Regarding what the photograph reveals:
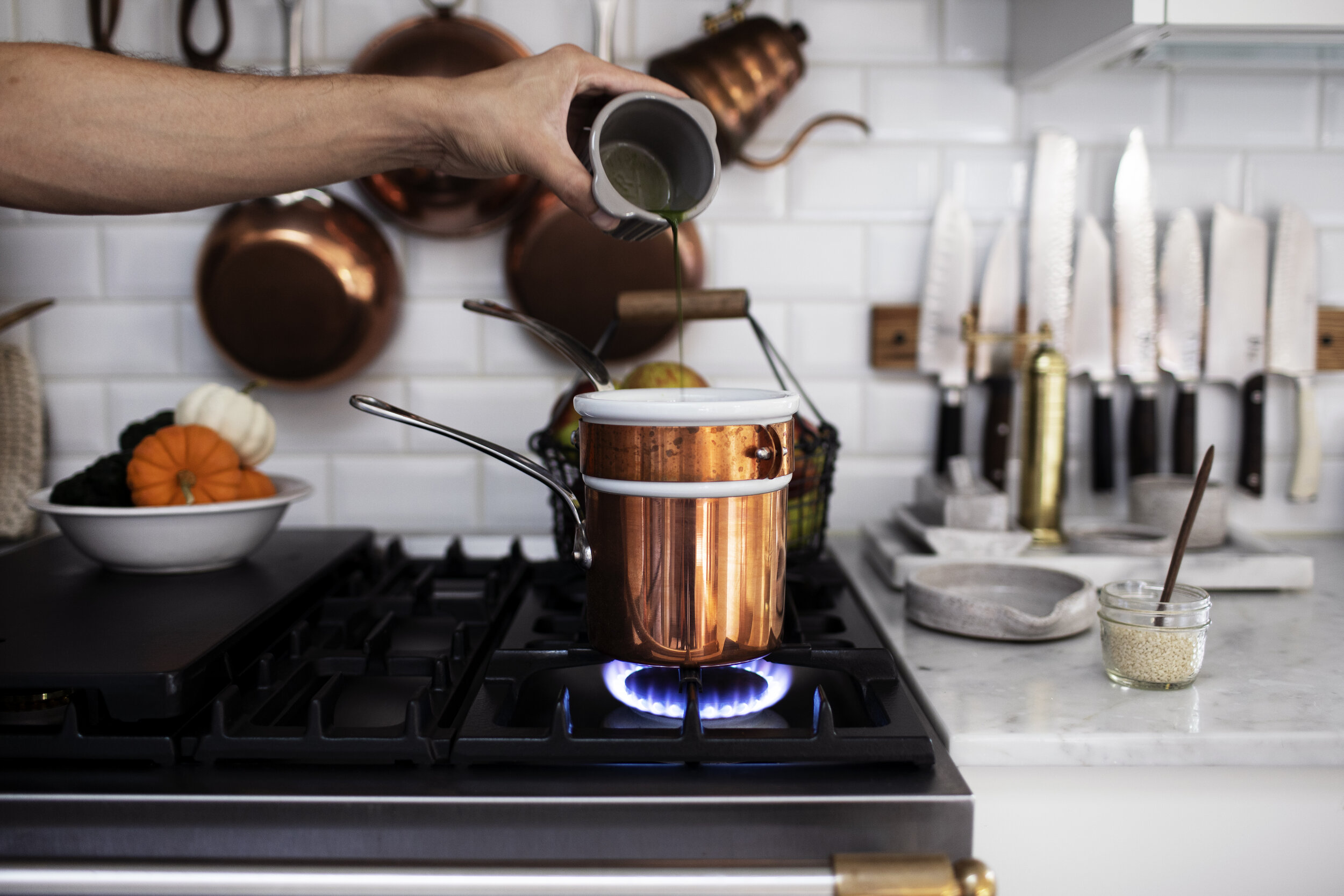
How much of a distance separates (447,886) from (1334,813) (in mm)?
632

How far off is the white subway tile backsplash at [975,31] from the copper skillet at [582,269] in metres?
0.41

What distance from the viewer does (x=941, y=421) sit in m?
1.30

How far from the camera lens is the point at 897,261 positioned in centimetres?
132

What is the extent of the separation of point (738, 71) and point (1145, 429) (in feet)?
2.21

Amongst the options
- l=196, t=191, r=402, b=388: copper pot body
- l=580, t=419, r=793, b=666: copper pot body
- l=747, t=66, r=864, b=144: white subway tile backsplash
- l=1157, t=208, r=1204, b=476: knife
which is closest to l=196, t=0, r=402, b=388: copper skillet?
l=196, t=191, r=402, b=388: copper pot body

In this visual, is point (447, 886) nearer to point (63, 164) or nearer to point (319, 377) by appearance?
point (63, 164)

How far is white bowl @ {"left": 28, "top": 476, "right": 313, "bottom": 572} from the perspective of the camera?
0.92m

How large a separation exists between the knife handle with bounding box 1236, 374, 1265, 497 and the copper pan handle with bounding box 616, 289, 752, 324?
0.71m

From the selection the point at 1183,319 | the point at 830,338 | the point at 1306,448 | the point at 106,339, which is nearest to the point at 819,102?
the point at 830,338

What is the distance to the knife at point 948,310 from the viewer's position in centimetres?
128

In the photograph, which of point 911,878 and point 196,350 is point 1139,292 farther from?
point 196,350

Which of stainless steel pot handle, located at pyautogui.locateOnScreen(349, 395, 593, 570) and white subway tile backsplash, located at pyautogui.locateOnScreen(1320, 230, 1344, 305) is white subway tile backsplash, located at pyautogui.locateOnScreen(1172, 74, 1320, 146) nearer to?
white subway tile backsplash, located at pyautogui.locateOnScreen(1320, 230, 1344, 305)

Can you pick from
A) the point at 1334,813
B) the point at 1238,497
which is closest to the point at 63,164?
the point at 1334,813

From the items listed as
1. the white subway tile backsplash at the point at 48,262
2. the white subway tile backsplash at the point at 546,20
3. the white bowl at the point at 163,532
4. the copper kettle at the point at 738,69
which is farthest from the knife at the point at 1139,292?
the white subway tile backsplash at the point at 48,262
